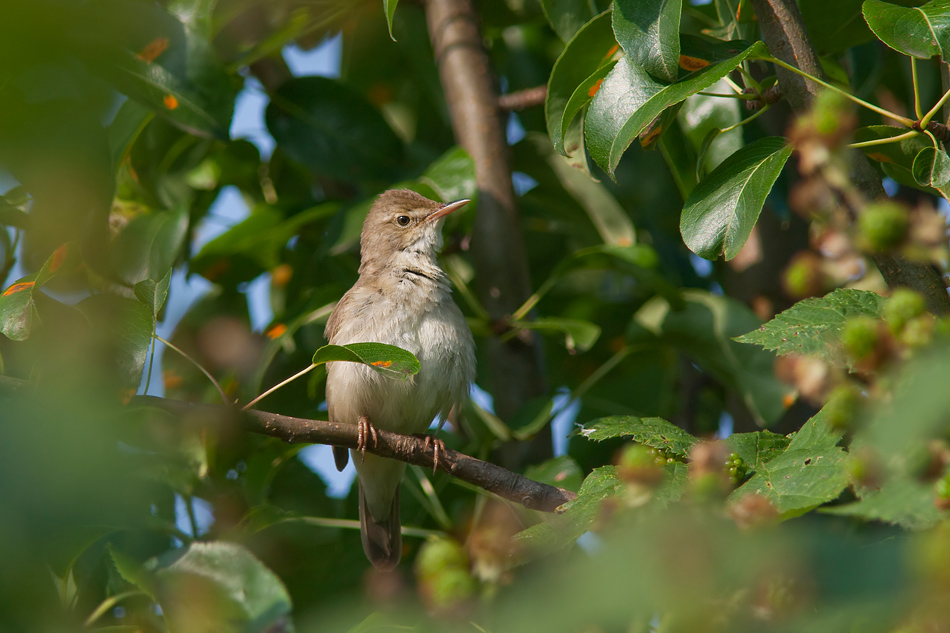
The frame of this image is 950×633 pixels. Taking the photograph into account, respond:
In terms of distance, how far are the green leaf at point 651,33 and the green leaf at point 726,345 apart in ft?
6.22

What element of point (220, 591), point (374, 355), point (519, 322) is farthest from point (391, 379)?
point (220, 591)

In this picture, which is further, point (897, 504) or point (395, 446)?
point (395, 446)

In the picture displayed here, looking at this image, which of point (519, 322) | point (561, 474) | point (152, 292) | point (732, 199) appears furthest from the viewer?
point (519, 322)

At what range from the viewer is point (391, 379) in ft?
15.5

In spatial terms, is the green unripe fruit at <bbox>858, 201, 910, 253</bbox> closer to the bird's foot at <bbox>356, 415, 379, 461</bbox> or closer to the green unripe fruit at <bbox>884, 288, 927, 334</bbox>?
the green unripe fruit at <bbox>884, 288, 927, 334</bbox>

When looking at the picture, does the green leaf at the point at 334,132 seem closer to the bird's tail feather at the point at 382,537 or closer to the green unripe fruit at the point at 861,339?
the bird's tail feather at the point at 382,537

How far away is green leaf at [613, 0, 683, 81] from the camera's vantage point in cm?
256

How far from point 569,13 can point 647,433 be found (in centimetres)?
199

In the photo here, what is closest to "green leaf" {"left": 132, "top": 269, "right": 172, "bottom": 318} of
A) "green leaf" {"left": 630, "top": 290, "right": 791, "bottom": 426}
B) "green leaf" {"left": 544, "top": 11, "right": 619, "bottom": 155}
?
"green leaf" {"left": 544, "top": 11, "right": 619, "bottom": 155}

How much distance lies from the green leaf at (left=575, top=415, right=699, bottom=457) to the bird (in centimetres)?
184

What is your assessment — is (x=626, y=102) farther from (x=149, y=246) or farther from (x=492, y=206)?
(x=149, y=246)

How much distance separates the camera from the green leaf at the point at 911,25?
2.41 metres

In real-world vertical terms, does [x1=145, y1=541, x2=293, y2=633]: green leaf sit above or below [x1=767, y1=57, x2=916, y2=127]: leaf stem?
below

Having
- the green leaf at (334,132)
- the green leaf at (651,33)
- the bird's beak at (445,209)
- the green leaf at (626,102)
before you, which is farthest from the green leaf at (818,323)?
the green leaf at (334,132)
